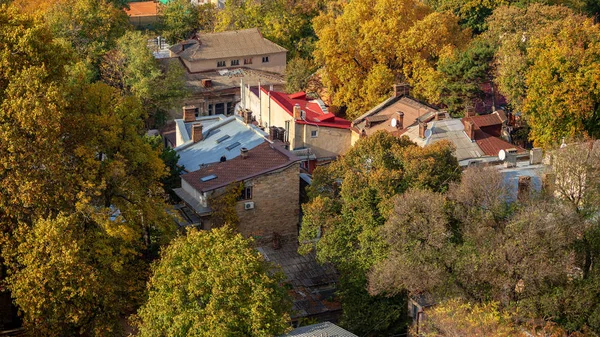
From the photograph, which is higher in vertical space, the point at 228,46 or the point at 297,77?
the point at 228,46

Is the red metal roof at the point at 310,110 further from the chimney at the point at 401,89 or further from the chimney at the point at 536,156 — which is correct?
the chimney at the point at 536,156

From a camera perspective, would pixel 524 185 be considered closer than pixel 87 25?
Yes

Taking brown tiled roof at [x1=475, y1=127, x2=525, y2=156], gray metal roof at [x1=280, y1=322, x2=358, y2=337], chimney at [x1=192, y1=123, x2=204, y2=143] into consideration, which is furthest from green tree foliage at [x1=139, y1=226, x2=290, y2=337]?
brown tiled roof at [x1=475, y1=127, x2=525, y2=156]

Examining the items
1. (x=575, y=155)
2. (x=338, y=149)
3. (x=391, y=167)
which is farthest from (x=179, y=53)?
(x=575, y=155)

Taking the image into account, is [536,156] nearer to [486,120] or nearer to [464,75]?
[486,120]

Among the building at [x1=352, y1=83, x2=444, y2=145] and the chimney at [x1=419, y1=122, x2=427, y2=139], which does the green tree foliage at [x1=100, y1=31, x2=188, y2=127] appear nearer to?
the building at [x1=352, y1=83, x2=444, y2=145]

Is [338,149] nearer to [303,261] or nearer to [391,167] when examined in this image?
[303,261]

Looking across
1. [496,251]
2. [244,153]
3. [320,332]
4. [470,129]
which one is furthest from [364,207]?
[470,129]

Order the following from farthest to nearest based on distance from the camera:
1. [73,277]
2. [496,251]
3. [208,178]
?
[208,178]
[496,251]
[73,277]
